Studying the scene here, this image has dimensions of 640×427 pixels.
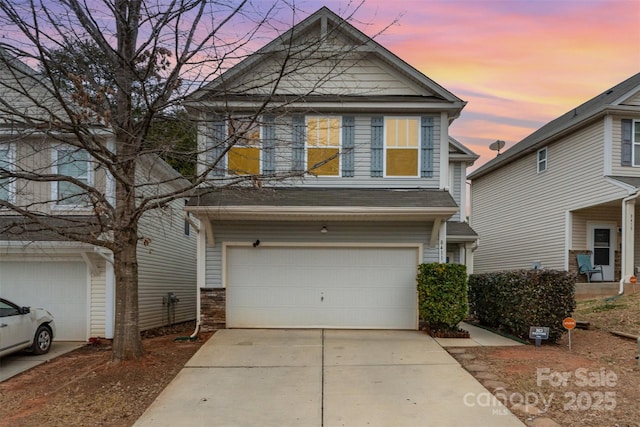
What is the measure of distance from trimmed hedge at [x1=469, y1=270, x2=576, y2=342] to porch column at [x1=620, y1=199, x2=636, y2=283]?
19.4 ft

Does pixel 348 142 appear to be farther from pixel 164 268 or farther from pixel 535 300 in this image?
pixel 164 268

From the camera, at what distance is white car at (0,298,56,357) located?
24.6 ft

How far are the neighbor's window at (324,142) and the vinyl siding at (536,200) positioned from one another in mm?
8682

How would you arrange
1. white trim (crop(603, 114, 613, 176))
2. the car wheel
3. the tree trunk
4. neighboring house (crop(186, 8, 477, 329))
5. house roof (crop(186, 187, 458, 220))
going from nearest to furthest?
the tree trunk < the car wheel < house roof (crop(186, 187, 458, 220)) < neighboring house (crop(186, 8, 477, 329)) < white trim (crop(603, 114, 613, 176))

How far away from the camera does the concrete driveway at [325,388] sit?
5051 millimetres

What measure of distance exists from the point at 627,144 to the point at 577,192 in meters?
2.01

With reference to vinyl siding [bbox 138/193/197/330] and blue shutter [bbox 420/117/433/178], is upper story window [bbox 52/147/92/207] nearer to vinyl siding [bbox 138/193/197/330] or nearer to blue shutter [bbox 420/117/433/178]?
vinyl siding [bbox 138/193/197/330]

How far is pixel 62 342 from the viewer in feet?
31.6

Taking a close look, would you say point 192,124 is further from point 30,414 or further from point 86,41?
point 30,414

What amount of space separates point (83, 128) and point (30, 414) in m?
3.75

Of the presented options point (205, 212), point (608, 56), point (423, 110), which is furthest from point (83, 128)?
point (608, 56)

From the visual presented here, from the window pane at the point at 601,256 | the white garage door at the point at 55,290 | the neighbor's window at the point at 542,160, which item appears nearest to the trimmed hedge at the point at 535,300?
the window pane at the point at 601,256

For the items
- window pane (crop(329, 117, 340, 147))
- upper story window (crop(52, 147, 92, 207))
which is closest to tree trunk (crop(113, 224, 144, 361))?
upper story window (crop(52, 147, 92, 207))

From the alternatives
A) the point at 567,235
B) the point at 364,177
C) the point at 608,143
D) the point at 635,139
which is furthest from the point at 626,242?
the point at 364,177
